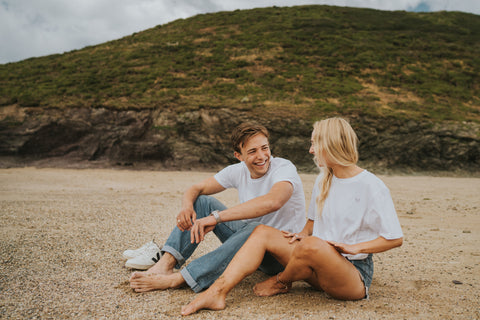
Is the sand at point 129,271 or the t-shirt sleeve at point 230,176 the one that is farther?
the t-shirt sleeve at point 230,176

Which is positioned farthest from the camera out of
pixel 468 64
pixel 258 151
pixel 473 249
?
pixel 468 64

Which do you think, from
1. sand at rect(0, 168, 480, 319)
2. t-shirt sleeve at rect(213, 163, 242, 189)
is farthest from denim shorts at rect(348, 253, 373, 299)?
t-shirt sleeve at rect(213, 163, 242, 189)

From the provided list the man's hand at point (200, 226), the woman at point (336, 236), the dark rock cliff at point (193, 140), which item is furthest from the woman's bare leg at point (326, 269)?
the dark rock cliff at point (193, 140)

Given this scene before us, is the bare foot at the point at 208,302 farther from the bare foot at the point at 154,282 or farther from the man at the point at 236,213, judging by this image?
the bare foot at the point at 154,282

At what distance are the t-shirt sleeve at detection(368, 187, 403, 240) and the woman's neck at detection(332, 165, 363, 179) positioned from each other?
0.85ft

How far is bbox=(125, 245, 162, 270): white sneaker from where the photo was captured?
3.55 meters

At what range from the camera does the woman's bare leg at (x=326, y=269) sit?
238 cm

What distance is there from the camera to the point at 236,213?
2938 millimetres

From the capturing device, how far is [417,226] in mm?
6316

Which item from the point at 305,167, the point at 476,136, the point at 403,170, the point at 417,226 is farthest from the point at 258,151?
the point at 476,136

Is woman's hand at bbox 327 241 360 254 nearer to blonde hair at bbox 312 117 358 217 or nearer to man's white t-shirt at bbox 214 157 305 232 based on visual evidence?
blonde hair at bbox 312 117 358 217

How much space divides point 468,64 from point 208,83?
1983cm

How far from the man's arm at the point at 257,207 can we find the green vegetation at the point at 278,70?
14619 mm

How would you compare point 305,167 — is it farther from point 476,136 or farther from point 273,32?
point 273,32
